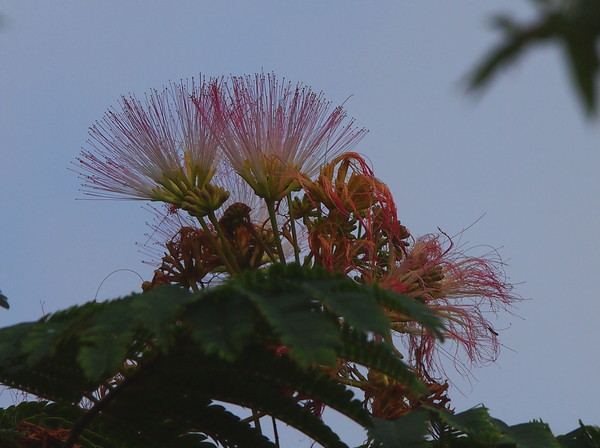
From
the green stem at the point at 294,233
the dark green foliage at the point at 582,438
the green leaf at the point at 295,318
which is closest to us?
the green leaf at the point at 295,318

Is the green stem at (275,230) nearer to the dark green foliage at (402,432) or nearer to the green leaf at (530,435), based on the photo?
the dark green foliage at (402,432)

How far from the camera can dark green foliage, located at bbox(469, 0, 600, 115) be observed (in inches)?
15.0

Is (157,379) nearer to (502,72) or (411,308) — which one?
(411,308)

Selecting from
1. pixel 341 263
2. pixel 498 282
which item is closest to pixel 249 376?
pixel 341 263

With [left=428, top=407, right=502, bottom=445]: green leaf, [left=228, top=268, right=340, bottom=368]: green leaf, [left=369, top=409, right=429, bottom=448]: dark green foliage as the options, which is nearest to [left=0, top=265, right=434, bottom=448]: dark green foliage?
[left=228, top=268, right=340, bottom=368]: green leaf

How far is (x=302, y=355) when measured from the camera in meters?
1.35

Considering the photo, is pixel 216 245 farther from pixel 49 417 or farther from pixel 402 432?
pixel 402 432

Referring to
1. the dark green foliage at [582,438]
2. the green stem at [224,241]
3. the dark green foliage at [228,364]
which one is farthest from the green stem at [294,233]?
the dark green foliage at [582,438]

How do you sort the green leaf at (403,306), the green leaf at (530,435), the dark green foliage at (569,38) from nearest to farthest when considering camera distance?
1. the dark green foliage at (569,38)
2. the green leaf at (403,306)
3. the green leaf at (530,435)

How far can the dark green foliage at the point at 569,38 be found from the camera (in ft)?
1.25

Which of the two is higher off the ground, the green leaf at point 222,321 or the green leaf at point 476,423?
the green leaf at point 222,321

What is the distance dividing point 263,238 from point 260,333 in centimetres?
149

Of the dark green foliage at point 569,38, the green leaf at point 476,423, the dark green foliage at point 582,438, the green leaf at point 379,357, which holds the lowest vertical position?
the dark green foliage at point 569,38

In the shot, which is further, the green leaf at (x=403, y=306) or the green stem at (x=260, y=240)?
the green stem at (x=260, y=240)
